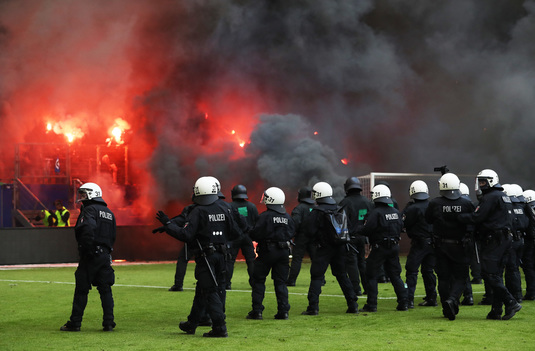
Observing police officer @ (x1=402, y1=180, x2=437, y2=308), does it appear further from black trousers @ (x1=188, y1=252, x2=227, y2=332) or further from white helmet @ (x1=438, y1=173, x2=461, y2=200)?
black trousers @ (x1=188, y1=252, x2=227, y2=332)

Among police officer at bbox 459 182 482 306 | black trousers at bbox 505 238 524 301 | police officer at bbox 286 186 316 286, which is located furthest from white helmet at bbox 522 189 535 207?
police officer at bbox 286 186 316 286

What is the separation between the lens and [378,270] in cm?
1143

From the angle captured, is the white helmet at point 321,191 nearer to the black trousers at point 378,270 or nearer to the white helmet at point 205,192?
the black trousers at point 378,270

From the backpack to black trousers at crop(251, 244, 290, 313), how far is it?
2.39ft

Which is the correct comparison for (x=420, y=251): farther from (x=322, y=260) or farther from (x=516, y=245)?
(x=322, y=260)

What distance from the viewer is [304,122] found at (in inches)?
1130

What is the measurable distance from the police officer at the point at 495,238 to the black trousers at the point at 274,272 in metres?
2.64

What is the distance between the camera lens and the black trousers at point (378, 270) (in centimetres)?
1140

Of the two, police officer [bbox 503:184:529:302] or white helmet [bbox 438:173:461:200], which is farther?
police officer [bbox 503:184:529:302]

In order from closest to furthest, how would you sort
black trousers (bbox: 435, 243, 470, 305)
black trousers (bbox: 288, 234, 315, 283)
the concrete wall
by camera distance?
black trousers (bbox: 435, 243, 470, 305) < black trousers (bbox: 288, 234, 315, 283) < the concrete wall

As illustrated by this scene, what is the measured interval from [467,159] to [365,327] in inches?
885

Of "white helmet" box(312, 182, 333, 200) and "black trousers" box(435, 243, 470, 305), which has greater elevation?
"white helmet" box(312, 182, 333, 200)

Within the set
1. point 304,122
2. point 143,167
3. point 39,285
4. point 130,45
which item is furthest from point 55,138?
point 39,285

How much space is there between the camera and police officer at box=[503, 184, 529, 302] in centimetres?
1143
